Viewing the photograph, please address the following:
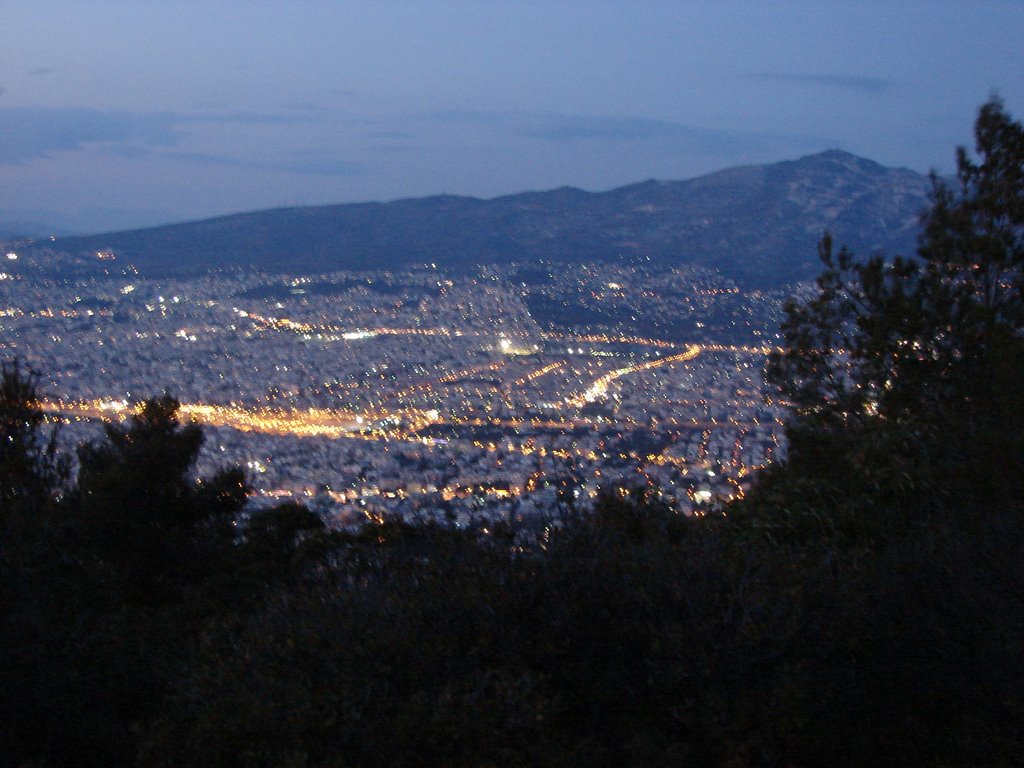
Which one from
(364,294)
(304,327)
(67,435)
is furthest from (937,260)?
(364,294)

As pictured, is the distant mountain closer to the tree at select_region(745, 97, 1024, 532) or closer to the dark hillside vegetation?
the tree at select_region(745, 97, 1024, 532)

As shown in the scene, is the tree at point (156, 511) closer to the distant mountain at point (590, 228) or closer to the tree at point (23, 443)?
the tree at point (23, 443)

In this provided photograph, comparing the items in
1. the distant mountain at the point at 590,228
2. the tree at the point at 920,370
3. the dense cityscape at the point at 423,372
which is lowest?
the dense cityscape at the point at 423,372

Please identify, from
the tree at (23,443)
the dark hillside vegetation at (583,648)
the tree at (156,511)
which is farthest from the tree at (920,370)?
the tree at (23,443)

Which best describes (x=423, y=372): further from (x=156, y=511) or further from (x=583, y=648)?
(x=583, y=648)

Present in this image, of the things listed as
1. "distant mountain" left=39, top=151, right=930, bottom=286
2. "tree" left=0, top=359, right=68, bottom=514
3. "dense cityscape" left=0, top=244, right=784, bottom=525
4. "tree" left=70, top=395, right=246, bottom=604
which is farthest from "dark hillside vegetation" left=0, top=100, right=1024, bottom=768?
"distant mountain" left=39, top=151, right=930, bottom=286

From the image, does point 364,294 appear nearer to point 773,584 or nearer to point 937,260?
point 937,260

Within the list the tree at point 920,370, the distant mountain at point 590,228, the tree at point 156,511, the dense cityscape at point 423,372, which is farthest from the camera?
the distant mountain at point 590,228
